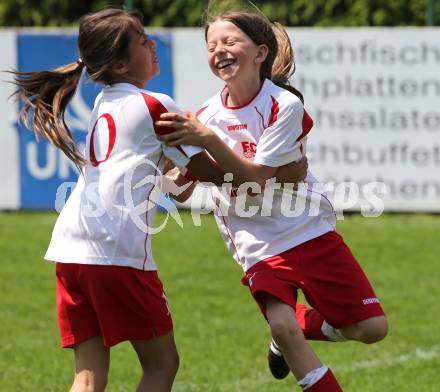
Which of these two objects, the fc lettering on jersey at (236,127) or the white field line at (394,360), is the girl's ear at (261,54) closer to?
the fc lettering on jersey at (236,127)

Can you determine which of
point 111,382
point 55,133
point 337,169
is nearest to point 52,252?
point 55,133

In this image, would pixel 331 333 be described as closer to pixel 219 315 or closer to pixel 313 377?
pixel 313 377

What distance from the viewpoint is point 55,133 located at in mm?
4621

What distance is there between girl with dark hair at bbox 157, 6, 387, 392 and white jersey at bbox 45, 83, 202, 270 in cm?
38

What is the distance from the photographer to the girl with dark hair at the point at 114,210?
4.50 meters

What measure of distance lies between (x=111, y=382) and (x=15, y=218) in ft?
16.8

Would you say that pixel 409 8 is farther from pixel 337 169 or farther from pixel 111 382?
pixel 111 382

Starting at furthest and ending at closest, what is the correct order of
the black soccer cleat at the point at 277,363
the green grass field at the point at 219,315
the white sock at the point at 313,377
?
the green grass field at the point at 219,315 < the black soccer cleat at the point at 277,363 < the white sock at the point at 313,377

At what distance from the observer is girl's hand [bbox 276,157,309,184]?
5.02m

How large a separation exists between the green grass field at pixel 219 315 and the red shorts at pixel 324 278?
0.90 meters

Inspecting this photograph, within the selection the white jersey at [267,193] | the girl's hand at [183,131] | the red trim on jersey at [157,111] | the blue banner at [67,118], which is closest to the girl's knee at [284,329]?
the white jersey at [267,193]

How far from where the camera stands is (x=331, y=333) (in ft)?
18.0

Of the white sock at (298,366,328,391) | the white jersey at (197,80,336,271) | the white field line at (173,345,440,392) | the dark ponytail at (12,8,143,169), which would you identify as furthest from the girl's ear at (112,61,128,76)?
the white field line at (173,345,440,392)

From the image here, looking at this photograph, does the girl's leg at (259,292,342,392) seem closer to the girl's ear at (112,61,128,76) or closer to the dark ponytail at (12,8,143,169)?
the dark ponytail at (12,8,143,169)
